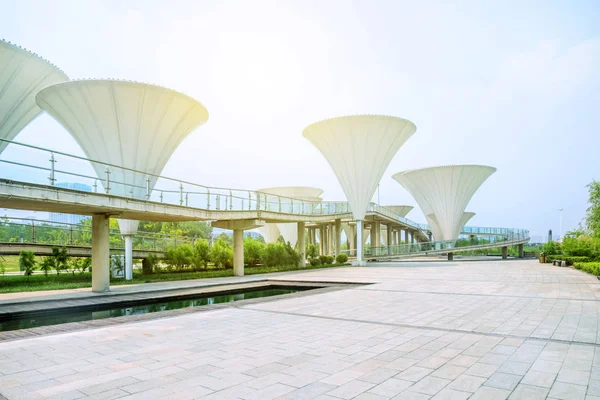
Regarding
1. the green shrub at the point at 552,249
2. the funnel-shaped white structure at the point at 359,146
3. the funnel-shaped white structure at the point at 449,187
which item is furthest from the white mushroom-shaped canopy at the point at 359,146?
the green shrub at the point at 552,249

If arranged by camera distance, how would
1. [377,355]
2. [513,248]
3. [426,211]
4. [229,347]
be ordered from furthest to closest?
[513,248] → [426,211] → [229,347] → [377,355]

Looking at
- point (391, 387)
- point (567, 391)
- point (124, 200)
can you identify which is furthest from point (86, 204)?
point (567, 391)

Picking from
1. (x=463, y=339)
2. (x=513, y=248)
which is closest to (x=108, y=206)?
(x=463, y=339)

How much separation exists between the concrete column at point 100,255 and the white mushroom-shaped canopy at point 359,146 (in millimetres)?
19091

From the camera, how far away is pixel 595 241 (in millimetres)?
24266

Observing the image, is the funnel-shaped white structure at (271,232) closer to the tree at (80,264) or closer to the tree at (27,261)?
the tree at (80,264)

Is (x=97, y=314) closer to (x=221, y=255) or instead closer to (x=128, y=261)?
(x=128, y=261)

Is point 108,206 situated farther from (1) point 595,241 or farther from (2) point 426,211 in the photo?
(2) point 426,211

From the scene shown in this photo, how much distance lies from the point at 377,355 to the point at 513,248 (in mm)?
58695

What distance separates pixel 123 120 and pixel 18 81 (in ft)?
19.4

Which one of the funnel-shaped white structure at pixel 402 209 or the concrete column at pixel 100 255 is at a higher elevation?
the funnel-shaped white structure at pixel 402 209

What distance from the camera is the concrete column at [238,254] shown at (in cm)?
2320

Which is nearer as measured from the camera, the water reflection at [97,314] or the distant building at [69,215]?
the water reflection at [97,314]

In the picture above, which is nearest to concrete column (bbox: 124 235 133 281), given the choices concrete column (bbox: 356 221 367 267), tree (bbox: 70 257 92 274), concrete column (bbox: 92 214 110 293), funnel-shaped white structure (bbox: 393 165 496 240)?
tree (bbox: 70 257 92 274)
